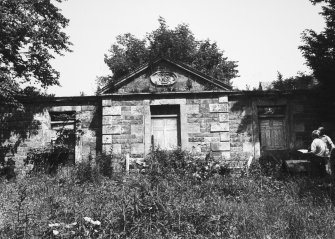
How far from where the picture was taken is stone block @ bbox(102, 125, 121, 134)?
12.4 metres

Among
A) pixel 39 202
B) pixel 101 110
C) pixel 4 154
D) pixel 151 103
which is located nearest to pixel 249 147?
pixel 151 103

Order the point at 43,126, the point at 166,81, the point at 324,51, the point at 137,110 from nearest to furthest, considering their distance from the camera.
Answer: the point at 324,51 < the point at 137,110 < the point at 43,126 < the point at 166,81

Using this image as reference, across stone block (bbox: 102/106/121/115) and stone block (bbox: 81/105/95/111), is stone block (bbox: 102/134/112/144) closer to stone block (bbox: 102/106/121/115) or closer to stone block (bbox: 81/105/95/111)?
stone block (bbox: 102/106/121/115)

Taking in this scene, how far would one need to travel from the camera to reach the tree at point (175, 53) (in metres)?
28.7

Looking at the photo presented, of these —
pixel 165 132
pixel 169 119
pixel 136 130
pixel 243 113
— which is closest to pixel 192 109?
pixel 169 119

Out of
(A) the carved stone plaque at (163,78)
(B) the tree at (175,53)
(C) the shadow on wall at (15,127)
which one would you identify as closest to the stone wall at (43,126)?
(C) the shadow on wall at (15,127)

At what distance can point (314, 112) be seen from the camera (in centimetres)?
1259

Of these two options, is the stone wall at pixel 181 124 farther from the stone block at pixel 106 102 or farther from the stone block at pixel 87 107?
the stone block at pixel 87 107

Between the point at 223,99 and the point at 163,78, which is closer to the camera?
the point at 223,99

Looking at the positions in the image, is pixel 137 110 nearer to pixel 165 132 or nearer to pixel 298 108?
pixel 165 132

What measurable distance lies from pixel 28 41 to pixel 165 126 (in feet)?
20.9

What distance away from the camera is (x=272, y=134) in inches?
504

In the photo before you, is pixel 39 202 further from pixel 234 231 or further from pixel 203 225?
pixel 234 231

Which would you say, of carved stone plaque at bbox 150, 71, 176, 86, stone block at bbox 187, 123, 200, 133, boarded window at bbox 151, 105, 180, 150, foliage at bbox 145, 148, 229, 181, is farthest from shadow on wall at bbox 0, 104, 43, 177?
stone block at bbox 187, 123, 200, 133
